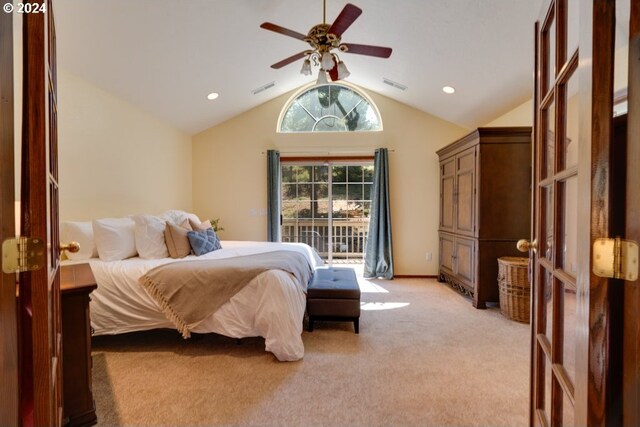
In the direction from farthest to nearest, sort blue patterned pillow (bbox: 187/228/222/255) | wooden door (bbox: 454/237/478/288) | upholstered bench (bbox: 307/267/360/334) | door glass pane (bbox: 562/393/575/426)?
wooden door (bbox: 454/237/478/288)
blue patterned pillow (bbox: 187/228/222/255)
upholstered bench (bbox: 307/267/360/334)
door glass pane (bbox: 562/393/575/426)

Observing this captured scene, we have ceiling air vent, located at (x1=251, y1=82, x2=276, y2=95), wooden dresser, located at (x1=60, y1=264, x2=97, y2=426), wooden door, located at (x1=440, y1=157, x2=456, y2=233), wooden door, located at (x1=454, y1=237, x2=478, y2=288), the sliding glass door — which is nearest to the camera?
wooden dresser, located at (x1=60, y1=264, x2=97, y2=426)

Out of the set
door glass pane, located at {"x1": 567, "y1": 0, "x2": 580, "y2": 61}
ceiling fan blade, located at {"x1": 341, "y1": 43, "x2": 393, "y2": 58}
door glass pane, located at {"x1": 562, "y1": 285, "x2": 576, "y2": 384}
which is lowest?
door glass pane, located at {"x1": 562, "y1": 285, "x2": 576, "y2": 384}

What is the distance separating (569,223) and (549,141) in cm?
37

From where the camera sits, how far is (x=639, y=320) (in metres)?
0.61

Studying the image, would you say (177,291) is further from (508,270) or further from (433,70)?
(433,70)

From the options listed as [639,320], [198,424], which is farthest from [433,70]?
[198,424]

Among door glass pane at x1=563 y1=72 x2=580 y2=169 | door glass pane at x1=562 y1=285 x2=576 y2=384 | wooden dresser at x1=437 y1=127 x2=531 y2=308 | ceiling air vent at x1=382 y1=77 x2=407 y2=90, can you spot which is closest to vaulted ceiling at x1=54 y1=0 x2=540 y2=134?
ceiling air vent at x1=382 y1=77 x2=407 y2=90

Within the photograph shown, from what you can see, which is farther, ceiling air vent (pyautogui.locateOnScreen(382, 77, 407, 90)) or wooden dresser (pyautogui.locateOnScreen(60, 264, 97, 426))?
ceiling air vent (pyautogui.locateOnScreen(382, 77, 407, 90))

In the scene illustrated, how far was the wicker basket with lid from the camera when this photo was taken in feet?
10.2

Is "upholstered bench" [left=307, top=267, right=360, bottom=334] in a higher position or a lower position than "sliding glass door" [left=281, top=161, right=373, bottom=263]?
lower

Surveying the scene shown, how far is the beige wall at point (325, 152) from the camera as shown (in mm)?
4984

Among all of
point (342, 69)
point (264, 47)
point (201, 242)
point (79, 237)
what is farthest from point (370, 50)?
point (79, 237)

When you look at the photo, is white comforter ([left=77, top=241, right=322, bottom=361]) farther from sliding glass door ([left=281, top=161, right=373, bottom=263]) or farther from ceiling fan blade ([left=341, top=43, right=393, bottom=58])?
sliding glass door ([left=281, top=161, right=373, bottom=263])

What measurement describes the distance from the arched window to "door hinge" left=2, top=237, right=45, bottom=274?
4.70 m
